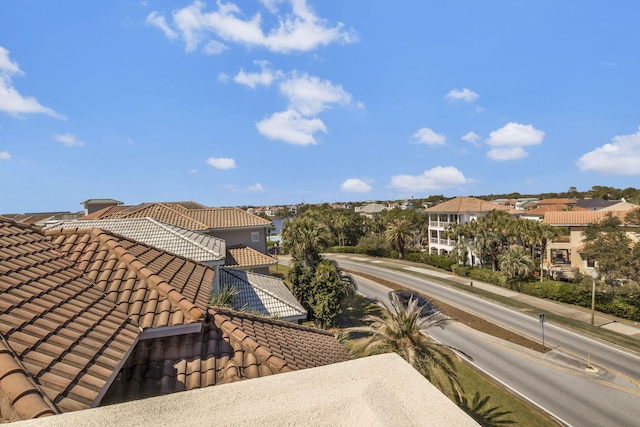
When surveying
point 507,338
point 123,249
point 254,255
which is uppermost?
point 123,249

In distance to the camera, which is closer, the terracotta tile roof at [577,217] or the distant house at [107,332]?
the distant house at [107,332]

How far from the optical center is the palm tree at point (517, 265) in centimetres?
Result: 3825

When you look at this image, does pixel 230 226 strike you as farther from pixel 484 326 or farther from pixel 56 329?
pixel 56 329

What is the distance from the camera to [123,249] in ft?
27.7

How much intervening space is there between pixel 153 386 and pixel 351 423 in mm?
4473

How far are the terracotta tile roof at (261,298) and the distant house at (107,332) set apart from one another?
300 inches

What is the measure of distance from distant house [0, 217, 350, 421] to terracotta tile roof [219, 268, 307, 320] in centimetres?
763

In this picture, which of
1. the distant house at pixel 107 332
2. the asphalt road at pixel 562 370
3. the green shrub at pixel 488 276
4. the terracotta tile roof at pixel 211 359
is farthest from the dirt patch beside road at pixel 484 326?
the terracotta tile roof at pixel 211 359

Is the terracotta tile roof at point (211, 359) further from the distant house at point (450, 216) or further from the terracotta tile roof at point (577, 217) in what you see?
the terracotta tile roof at point (577, 217)

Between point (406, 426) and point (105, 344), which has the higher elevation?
point (406, 426)

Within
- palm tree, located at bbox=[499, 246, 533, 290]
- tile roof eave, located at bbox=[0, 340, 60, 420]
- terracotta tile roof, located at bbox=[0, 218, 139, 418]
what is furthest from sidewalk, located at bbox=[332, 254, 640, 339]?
tile roof eave, located at bbox=[0, 340, 60, 420]

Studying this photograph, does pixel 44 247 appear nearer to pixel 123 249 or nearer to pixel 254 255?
pixel 123 249

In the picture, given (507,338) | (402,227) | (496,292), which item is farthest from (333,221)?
(507,338)

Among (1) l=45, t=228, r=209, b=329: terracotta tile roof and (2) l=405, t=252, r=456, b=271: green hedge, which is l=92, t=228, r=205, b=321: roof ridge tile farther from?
(2) l=405, t=252, r=456, b=271: green hedge
